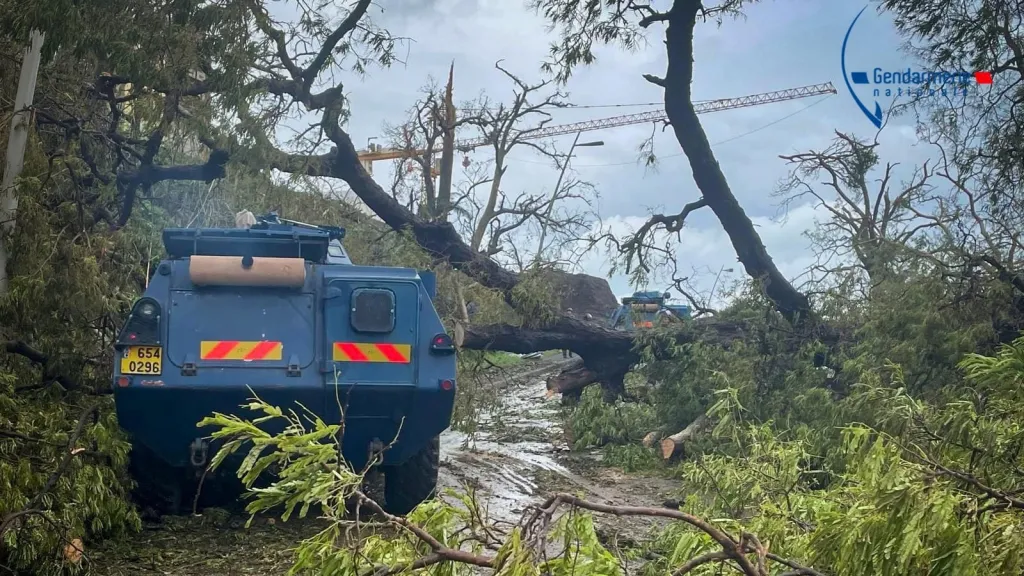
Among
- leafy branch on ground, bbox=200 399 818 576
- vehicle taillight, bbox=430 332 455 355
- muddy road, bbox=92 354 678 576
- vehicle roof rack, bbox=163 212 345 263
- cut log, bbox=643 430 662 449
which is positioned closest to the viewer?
leafy branch on ground, bbox=200 399 818 576

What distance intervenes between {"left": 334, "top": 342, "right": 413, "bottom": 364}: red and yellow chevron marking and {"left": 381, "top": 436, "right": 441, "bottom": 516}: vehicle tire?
90 centimetres

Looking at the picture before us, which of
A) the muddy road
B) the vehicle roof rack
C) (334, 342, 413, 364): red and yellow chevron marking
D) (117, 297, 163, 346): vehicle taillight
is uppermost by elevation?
the vehicle roof rack

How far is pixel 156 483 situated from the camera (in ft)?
22.3

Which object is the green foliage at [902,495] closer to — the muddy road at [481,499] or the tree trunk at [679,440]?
the muddy road at [481,499]

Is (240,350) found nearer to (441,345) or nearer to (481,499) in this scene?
(441,345)

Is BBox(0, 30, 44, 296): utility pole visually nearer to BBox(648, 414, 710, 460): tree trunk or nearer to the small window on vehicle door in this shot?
the small window on vehicle door

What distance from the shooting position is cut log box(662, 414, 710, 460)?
30.9ft

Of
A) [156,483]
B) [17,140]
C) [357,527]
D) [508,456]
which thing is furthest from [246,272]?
[508,456]

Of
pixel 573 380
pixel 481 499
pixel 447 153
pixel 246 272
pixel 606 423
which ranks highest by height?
pixel 447 153

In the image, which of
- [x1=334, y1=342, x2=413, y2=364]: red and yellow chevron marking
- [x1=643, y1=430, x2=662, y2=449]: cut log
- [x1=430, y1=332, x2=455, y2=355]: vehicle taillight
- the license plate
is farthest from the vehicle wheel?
[x1=643, y1=430, x2=662, y2=449]: cut log

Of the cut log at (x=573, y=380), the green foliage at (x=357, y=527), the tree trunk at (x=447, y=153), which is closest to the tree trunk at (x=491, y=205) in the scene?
the tree trunk at (x=447, y=153)

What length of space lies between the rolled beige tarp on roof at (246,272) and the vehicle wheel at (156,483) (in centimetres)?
141

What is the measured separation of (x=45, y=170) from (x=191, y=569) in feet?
12.3

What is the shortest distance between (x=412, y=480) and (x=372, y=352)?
4.40 ft
